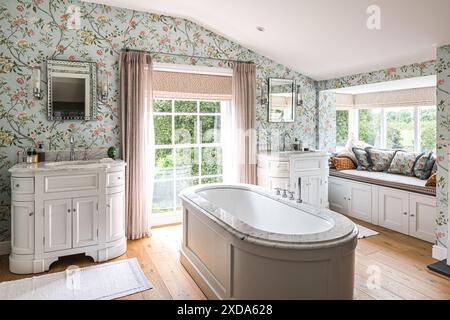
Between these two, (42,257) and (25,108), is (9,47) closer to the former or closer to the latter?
(25,108)

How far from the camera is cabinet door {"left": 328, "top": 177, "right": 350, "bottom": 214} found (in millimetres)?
4660

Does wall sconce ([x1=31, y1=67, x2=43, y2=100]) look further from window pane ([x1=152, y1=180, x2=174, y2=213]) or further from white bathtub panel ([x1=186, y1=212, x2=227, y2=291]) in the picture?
white bathtub panel ([x1=186, y1=212, x2=227, y2=291])

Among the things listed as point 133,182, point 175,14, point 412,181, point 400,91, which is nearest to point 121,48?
point 175,14

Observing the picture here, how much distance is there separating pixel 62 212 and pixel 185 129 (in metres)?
1.92

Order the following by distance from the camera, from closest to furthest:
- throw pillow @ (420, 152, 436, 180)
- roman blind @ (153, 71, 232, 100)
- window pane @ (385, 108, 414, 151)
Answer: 1. roman blind @ (153, 71, 232, 100)
2. throw pillow @ (420, 152, 436, 180)
3. window pane @ (385, 108, 414, 151)

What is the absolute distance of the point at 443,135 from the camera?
10.2 feet

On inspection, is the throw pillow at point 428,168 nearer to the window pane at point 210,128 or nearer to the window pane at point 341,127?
the window pane at point 341,127

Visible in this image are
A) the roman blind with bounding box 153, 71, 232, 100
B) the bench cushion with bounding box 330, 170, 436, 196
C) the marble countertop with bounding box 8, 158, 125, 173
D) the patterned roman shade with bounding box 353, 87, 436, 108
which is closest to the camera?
the marble countertop with bounding box 8, 158, 125, 173

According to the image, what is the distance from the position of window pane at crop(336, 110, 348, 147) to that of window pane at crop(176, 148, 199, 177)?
2.85 meters

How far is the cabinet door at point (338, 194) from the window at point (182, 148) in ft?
5.88

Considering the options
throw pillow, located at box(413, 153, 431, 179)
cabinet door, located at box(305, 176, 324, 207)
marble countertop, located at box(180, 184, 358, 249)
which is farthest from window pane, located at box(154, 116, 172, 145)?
throw pillow, located at box(413, 153, 431, 179)

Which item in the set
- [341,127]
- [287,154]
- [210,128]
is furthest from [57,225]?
[341,127]

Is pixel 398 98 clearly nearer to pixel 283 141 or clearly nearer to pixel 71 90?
pixel 283 141

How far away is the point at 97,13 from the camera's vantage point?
3.53m
